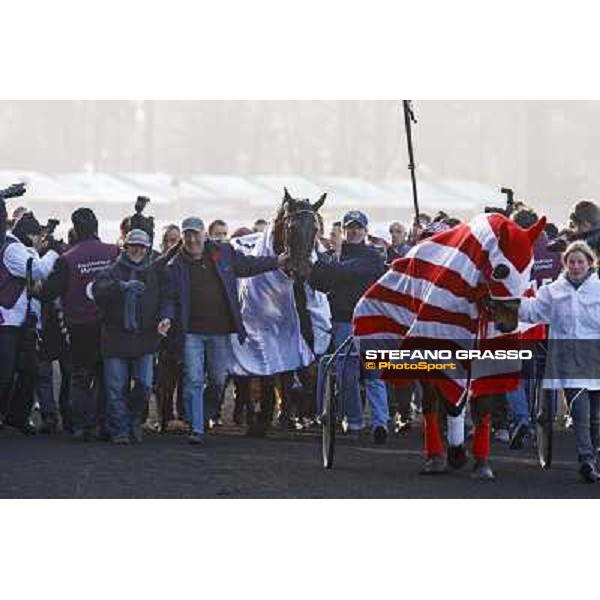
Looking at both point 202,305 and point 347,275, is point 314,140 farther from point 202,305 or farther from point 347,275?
point 202,305

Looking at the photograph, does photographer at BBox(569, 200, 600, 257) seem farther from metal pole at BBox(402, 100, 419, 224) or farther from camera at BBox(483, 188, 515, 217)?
metal pole at BBox(402, 100, 419, 224)

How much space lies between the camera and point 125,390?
16016 millimetres

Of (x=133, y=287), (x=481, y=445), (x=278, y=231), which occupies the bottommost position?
(x=481, y=445)

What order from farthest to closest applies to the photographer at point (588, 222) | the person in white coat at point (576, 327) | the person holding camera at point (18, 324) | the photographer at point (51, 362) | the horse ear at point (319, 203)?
the photographer at point (51, 362), the person holding camera at point (18, 324), the horse ear at point (319, 203), the photographer at point (588, 222), the person in white coat at point (576, 327)

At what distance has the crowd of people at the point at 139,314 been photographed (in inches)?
628

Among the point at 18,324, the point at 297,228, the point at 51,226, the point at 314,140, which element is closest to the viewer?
the point at 314,140

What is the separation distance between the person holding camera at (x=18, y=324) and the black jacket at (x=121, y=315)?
728 mm

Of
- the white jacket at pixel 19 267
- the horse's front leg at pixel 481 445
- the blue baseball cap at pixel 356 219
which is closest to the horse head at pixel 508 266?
the horse's front leg at pixel 481 445

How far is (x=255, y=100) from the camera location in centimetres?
1402

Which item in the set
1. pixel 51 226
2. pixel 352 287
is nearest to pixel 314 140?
pixel 352 287

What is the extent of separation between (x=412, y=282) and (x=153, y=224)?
400 cm

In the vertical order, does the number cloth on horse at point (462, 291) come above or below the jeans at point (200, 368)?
above

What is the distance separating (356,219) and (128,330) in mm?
2111

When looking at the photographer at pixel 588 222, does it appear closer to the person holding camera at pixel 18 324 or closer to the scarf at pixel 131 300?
the scarf at pixel 131 300
